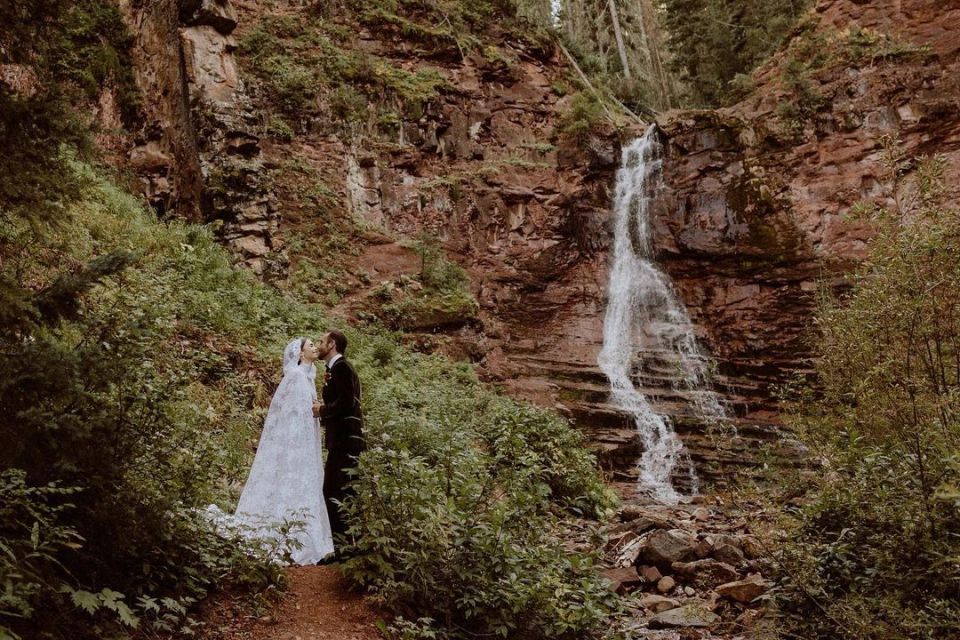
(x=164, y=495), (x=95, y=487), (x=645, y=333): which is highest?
(x=645, y=333)

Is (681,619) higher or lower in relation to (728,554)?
lower

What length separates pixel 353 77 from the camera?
2059cm

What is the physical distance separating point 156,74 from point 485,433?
1114 cm

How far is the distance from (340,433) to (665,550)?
4.66 meters

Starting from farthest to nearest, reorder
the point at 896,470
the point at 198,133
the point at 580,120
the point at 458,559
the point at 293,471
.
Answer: the point at 580,120 → the point at 198,133 → the point at 293,471 → the point at 896,470 → the point at 458,559

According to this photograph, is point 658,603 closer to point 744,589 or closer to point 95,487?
point 744,589

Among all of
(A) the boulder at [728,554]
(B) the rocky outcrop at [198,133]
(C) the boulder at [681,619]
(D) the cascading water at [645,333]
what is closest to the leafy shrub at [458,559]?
(C) the boulder at [681,619]

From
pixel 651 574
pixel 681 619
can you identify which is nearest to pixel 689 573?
pixel 651 574

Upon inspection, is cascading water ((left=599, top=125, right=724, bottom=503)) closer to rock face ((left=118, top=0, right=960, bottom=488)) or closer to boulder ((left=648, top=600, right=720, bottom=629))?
rock face ((left=118, top=0, right=960, bottom=488))

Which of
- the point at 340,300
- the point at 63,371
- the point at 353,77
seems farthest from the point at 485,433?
the point at 353,77

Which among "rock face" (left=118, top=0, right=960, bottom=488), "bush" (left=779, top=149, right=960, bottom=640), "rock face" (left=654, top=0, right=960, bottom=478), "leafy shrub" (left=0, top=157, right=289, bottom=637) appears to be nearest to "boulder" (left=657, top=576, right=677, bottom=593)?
"bush" (left=779, top=149, right=960, bottom=640)

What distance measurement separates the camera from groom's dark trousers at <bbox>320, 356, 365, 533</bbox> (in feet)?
20.4

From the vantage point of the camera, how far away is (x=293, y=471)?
623 cm

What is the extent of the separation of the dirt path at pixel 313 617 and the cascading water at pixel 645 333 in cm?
945
